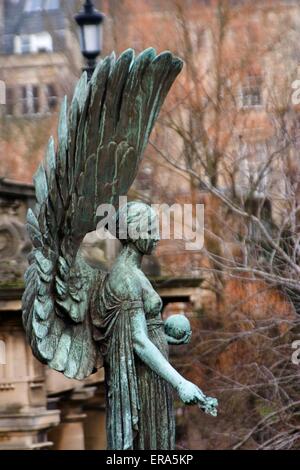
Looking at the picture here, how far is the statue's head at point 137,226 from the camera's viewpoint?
1358cm

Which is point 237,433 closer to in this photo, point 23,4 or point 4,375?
point 4,375

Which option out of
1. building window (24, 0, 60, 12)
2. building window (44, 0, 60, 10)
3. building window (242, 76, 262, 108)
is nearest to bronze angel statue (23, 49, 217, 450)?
building window (242, 76, 262, 108)

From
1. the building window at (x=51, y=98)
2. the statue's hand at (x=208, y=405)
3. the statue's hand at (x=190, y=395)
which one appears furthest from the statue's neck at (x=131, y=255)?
the building window at (x=51, y=98)

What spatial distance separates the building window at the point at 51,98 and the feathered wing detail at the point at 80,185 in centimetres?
2873

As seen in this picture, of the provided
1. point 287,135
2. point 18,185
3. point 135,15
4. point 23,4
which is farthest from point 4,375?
point 23,4

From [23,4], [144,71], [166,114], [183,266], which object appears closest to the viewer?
[144,71]

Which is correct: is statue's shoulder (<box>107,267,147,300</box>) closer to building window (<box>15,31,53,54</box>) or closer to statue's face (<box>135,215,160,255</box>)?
statue's face (<box>135,215,160,255</box>)

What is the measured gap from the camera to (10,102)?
4847 cm

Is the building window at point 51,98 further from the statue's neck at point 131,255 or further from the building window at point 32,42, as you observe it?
the statue's neck at point 131,255

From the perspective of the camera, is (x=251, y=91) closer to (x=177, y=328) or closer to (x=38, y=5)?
(x=177, y=328)

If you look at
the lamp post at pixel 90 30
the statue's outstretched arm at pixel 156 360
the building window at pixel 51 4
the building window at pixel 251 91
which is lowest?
the statue's outstretched arm at pixel 156 360

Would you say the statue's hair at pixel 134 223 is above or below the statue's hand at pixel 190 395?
above

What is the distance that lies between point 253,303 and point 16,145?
46.9 feet

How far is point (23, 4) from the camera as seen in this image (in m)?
63.9
